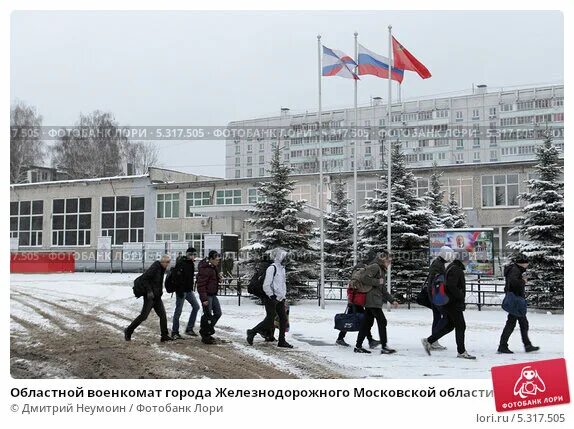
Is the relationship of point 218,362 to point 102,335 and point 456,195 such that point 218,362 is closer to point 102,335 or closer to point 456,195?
point 102,335

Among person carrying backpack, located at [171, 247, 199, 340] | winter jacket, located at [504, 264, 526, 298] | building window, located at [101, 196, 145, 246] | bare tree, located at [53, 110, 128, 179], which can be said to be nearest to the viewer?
winter jacket, located at [504, 264, 526, 298]

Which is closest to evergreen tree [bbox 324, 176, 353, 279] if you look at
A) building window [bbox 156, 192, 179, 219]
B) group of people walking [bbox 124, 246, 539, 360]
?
building window [bbox 156, 192, 179, 219]

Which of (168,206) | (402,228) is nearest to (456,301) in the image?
(402,228)

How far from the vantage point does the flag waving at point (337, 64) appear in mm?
17188

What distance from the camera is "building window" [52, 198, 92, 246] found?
94.7 ft

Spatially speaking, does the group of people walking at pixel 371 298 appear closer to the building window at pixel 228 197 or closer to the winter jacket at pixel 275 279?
the winter jacket at pixel 275 279

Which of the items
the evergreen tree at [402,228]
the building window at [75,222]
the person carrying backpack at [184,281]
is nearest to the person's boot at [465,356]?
the person carrying backpack at [184,281]

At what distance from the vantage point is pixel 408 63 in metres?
16.5

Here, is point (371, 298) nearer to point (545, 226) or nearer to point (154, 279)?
point (154, 279)

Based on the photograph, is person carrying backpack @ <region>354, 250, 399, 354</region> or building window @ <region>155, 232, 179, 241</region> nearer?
person carrying backpack @ <region>354, 250, 399, 354</region>

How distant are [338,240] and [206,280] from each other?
1797cm

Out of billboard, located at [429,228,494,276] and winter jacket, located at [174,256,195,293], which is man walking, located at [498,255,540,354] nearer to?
winter jacket, located at [174,256,195,293]

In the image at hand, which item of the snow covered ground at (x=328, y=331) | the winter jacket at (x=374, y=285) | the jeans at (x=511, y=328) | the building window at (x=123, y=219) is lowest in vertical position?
the snow covered ground at (x=328, y=331)
